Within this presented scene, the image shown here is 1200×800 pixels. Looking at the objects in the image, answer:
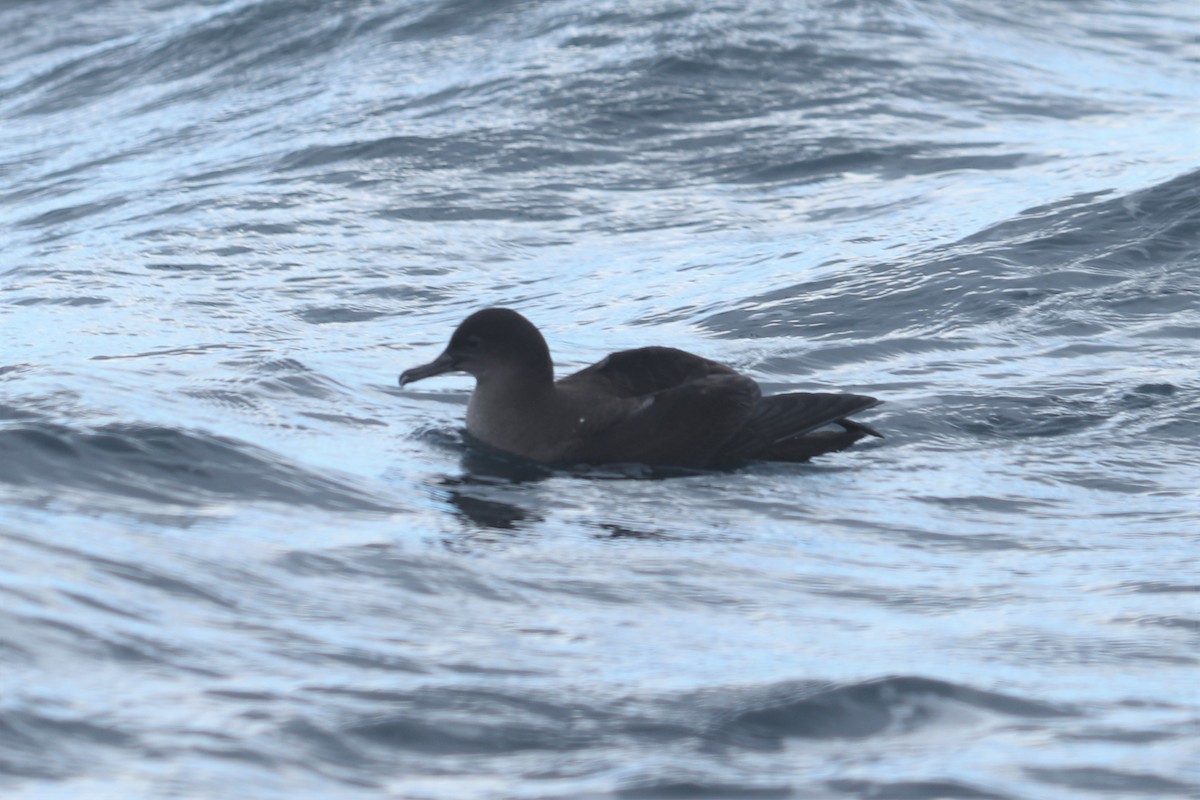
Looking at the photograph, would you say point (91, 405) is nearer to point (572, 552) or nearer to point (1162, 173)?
point (572, 552)

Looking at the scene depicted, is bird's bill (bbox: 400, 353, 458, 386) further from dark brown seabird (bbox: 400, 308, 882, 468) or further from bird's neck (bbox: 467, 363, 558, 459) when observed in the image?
bird's neck (bbox: 467, 363, 558, 459)

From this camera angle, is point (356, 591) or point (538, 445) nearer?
point (356, 591)

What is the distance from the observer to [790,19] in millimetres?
20250

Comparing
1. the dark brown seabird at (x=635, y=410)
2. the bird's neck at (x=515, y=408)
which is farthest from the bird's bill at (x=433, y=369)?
the bird's neck at (x=515, y=408)

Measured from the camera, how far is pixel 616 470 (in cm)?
774

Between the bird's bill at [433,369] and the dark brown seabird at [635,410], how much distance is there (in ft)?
0.17

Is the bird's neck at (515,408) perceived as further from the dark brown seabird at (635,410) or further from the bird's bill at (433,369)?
the bird's bill at (433,369)

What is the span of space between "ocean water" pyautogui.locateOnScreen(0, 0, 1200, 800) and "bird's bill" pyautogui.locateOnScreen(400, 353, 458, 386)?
0.33 m

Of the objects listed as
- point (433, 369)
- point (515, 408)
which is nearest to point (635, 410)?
point (515, 408)

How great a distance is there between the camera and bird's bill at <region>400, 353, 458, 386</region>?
8375 millimetres

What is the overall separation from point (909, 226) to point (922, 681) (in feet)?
29.7

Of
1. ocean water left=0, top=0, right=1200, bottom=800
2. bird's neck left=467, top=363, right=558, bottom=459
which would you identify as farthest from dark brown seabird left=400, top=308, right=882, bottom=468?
ocean water left=0, top=0, right=1200, bottom=800

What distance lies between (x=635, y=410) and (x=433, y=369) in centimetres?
118

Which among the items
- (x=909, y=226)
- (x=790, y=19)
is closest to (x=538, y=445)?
(x=909, y=226)
